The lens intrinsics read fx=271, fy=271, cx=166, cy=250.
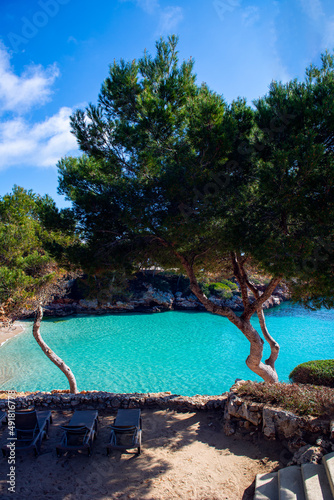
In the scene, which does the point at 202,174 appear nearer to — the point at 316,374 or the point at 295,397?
the point at 295,397

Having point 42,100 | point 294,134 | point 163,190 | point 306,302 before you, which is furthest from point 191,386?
point 42,100

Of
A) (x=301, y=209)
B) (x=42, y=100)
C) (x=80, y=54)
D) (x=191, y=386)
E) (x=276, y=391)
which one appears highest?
(x=80, y=54)

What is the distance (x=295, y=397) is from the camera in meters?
5.65

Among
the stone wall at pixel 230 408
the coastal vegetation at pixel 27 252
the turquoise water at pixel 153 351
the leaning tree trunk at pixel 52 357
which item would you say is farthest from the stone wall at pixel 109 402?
the turquoise water at pixel 153 351

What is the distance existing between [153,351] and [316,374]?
945 cm

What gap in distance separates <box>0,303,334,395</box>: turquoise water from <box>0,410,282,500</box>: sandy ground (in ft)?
19.2

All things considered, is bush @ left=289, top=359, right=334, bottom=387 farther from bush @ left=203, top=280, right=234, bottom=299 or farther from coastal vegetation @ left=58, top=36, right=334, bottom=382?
bush @ left=203, top=280, right=234, bottom=299

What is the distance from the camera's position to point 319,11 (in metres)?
5.96

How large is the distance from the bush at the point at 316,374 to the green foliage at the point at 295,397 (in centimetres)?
322

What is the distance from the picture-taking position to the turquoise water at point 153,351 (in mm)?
12312

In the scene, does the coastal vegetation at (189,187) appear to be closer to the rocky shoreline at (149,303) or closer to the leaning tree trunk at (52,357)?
the leaning tree trunk at (52,357)

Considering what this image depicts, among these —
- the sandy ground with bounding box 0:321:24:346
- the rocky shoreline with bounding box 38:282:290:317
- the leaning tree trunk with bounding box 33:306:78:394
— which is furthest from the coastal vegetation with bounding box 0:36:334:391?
the rocky shoreline with bounding box 38:282:290:317

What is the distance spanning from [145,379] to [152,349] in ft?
13.2

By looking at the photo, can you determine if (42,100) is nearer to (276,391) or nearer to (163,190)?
(163,190)
